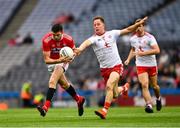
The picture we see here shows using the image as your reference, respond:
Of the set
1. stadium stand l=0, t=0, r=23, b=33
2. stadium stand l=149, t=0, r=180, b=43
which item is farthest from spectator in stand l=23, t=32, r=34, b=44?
stadium stand l=149, t=0, r=180, b=43

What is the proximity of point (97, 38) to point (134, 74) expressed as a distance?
14002 mm

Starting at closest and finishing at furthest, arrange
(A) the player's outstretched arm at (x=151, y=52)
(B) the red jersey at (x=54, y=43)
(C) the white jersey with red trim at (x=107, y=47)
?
(C) the white jersey with red trim at (x=107, y=47)
(B) the red jersey at (x=54, y=43)
(A) the player's outstretched arm at (x=151, y=52)

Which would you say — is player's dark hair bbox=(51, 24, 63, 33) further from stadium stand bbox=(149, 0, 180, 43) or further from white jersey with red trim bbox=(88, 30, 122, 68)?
stadium stand bbox=(149, 0, 180, 43)

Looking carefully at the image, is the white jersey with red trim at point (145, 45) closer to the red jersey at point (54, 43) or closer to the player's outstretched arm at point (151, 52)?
the player's outstretched arm at point (151, 52)

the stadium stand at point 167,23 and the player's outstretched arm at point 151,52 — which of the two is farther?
the stadium stand at point 167,23

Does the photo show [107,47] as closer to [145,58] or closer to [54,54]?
[54,54]

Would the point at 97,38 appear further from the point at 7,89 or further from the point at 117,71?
the point at 7,89

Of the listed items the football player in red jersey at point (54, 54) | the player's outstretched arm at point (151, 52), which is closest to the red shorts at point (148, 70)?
the player's outstretched arm at point (151, 52)

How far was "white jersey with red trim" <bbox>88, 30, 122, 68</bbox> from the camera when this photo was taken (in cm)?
1694

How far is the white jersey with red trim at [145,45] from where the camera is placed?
19.5m

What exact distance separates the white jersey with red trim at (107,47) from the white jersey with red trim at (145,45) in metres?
2.37

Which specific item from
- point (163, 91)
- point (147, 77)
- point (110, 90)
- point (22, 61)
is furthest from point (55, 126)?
point (22, 61)

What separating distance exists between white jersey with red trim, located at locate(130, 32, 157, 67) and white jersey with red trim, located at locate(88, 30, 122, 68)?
2366 millimetres

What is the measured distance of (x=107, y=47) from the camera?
1708 centimetres
